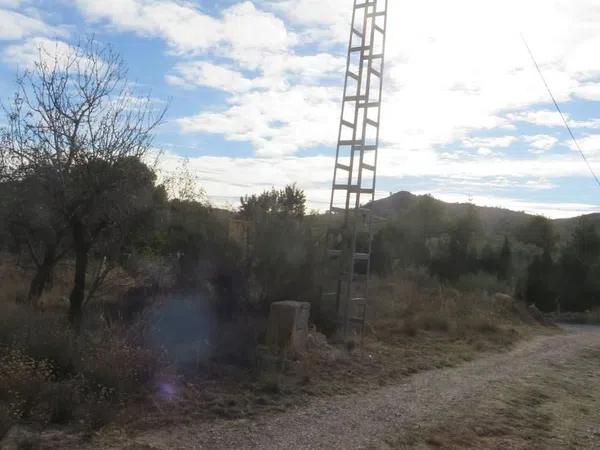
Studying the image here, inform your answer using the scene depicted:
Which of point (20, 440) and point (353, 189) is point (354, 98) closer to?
point (353, 189)

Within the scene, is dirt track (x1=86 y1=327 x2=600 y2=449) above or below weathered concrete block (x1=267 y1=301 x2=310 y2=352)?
below

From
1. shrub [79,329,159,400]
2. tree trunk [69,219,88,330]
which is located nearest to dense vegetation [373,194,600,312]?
tree trunk [69,219,88,330]

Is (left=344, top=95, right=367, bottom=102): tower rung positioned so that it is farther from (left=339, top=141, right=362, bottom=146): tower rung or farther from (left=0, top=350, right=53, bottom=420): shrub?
(left=0, top=350, right=53, bottom=420): shrub

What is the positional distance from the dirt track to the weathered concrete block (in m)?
1.98

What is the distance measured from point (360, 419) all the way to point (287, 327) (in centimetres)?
350

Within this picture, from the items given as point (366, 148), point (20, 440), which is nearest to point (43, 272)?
point (366, 148)

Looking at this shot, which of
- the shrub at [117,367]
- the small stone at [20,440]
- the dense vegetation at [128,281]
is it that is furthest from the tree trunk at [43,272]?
the small stone at [20,440]

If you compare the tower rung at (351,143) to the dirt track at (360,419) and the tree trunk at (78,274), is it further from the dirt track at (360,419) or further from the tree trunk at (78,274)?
the tree trunk at (78,274)

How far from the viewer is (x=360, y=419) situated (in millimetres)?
9023

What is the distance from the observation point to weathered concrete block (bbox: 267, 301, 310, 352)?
12.2 metres

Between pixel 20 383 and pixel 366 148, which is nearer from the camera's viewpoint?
pixel 20 383

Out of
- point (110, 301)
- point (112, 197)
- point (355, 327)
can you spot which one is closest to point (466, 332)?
point (355, 327)

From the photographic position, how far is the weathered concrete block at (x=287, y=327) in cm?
1223

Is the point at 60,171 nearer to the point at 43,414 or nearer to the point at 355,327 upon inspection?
the point at 43,414
